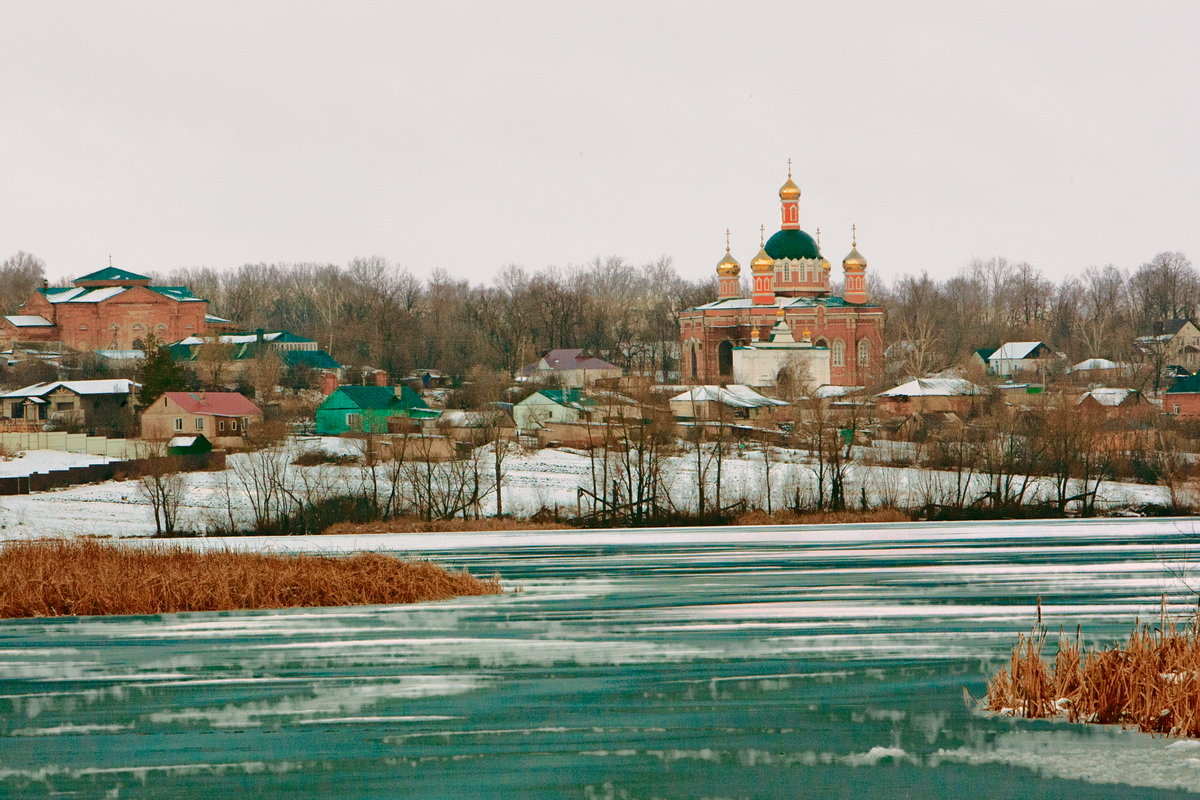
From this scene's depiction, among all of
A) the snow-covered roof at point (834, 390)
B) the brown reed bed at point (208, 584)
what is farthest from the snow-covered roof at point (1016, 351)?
the brown reed bed at point (208, 584)

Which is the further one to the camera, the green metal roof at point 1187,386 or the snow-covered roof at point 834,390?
the snow-covered roof at point 834,390

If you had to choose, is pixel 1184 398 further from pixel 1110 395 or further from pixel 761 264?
pixel 761 264

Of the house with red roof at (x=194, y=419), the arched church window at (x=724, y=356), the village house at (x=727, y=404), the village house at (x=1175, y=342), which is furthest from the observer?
the village house at (x=1175, y=342)

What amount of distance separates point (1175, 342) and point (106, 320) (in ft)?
211

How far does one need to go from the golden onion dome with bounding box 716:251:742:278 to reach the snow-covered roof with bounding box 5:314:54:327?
3769cm

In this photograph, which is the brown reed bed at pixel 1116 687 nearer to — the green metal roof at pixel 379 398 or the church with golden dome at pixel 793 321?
the green metal roof at pixel 379 398

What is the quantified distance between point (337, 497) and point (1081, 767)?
28989mm

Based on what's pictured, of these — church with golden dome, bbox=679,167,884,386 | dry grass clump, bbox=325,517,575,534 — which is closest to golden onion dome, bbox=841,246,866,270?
church with golden dome, bbox=679,167,884,386

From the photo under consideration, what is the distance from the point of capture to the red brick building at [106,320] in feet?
281

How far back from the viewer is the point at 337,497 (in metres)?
38.6

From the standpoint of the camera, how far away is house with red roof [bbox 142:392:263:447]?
55.0m

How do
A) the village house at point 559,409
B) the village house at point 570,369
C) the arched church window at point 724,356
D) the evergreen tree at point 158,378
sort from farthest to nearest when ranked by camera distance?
the arched church window at point 724,356 < the village house at point 570,369 < the evergreen tree at point 158,378 < the village house at point 559,409

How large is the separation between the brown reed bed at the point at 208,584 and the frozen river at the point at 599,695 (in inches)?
20.4

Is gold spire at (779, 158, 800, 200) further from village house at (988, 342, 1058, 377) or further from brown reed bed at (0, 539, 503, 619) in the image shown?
brown reed bed at (0, 539, 503, 619)
